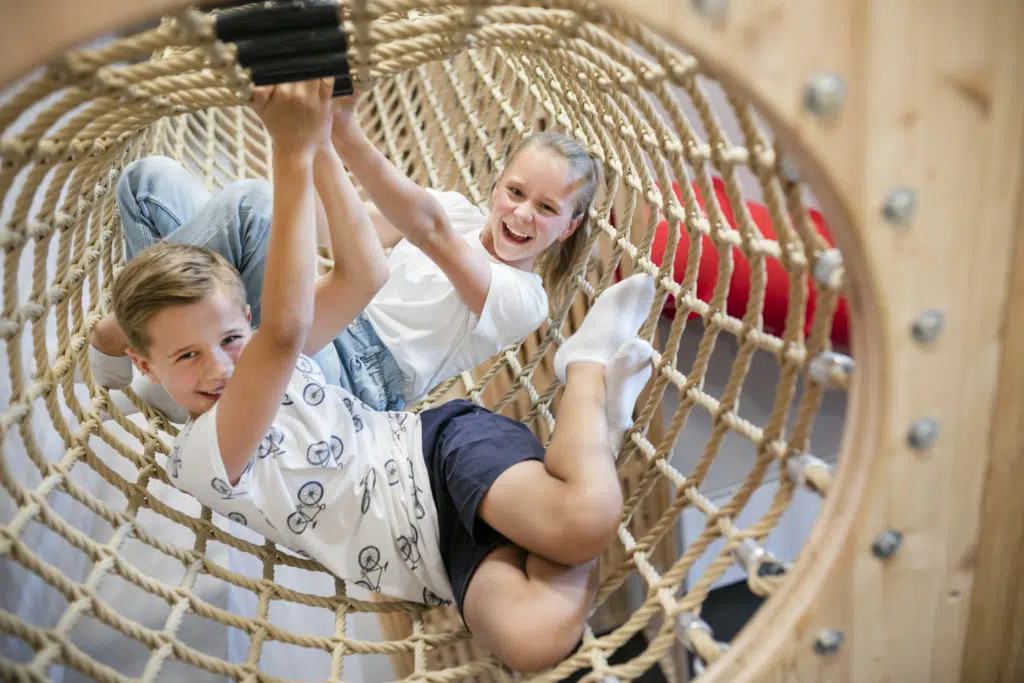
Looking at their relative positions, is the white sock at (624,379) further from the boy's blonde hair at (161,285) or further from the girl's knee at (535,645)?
the boy's blonde hair at (161,285)

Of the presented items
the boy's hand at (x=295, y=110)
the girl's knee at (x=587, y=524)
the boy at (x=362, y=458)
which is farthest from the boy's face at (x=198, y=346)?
the girl's knee at (x=587, y=524)

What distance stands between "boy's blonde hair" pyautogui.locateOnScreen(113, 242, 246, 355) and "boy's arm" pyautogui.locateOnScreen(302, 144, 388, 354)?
86 mm

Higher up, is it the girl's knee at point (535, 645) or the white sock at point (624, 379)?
the white sock at point (624, 379)

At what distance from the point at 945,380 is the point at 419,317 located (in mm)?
694

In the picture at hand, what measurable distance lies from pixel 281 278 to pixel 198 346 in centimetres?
18

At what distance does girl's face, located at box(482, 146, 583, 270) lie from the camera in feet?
3.38

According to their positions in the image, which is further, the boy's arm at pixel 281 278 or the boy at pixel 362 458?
the boy at pixel 362 458

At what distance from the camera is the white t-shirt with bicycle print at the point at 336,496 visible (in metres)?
0.80

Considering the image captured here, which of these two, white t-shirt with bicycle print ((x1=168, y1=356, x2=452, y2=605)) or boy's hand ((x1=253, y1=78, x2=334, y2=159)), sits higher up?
boy's hand ((x1=253, y1=78, x2=334, y2=159))

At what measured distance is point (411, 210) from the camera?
2.90 ft

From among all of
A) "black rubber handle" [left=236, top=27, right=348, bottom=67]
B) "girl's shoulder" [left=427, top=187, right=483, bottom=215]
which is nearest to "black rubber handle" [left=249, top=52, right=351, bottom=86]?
"black rubber handle" [left=236, top=27, right=348, bottom=67]

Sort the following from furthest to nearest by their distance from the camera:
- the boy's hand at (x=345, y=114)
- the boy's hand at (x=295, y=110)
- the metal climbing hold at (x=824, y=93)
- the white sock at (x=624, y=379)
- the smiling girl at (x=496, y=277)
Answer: the smiling girl at (x=496, y=277)
the white sock at (x=624, y=379)
the boy's hand at (x=345, y=114)
the boy's hand at (x=295, y=110)
the metal climbing hold at (x=824, y=93)

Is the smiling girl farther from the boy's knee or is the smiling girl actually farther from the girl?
the boy's knee

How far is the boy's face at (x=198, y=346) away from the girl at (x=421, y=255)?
0.19m
